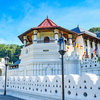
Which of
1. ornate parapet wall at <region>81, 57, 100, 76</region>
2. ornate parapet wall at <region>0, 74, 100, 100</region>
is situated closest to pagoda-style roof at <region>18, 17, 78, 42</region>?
ornate parapet wall at <region>81, 57, 100, 76</region>

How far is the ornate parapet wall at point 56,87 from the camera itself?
5.84 m

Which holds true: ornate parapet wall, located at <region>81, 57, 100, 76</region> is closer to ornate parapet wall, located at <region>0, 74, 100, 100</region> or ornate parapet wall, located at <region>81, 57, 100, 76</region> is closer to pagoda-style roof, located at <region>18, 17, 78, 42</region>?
ornate parapet wall, located at <region>0, 74, 100, 100</region>

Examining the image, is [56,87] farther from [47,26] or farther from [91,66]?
[47,26]

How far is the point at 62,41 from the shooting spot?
5.43 metres

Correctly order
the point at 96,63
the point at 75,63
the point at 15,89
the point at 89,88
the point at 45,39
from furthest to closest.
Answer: the point at 45,39
the point at 75,63
the point at 15,89
the point at 96,63
the point at 89,88

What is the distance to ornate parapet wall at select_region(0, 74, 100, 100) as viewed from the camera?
584 cm

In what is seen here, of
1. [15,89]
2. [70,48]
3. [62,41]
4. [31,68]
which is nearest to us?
[62,41]

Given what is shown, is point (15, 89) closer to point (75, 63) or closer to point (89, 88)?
point (75, 63)

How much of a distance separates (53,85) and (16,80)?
455 cm

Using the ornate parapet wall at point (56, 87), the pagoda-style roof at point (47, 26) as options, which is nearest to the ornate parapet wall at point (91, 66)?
the ornate parapet wall at point (56, 87)

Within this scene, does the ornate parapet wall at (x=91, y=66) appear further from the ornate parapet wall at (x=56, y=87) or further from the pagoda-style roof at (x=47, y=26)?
the pagoda-style roof at (x=47, y=26)

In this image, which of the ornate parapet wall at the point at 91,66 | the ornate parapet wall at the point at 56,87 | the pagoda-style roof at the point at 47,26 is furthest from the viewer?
the pagoda-style roof at the point at 47,26

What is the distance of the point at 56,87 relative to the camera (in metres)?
7.31

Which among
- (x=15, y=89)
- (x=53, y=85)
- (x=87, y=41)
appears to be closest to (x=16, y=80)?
(x=15, y=89)
